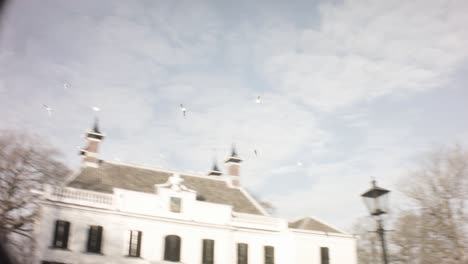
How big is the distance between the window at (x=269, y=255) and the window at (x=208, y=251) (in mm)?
3948

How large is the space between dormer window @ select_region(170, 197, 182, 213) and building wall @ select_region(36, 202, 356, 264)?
83 centimetres

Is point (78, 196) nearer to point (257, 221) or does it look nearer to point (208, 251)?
point (208, 251)

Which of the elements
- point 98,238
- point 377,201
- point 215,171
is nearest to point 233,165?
point 215,171

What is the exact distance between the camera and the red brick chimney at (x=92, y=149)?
29578mm

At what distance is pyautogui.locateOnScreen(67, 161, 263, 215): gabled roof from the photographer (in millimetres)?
27986

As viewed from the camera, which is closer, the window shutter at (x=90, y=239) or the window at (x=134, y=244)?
the window shutter at (x=90, y=239)

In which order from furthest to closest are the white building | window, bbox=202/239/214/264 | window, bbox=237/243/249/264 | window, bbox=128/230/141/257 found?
window, bbox=237/243/249/264
window, bbox=202/239/214/264
window, bbox=128/230/141/257
the white building

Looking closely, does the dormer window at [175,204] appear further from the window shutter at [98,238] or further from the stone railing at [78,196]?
the window shutter at [98,238]

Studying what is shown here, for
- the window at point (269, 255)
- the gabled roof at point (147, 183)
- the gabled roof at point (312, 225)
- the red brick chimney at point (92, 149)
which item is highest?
the red brick chimney at point (92, 149)

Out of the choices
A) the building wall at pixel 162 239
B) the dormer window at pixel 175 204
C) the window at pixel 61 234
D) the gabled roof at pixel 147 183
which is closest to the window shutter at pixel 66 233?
the window at pixel 61 234

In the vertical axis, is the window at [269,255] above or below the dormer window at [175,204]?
below

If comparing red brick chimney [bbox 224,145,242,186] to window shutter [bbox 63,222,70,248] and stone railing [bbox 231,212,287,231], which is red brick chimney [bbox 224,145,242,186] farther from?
window shutter [bbox 63,222,70,248]

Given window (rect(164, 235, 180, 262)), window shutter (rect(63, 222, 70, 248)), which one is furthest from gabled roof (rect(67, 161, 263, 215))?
window (rect(164, 235, 180, 262))

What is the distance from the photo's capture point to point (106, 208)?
1004 inches
